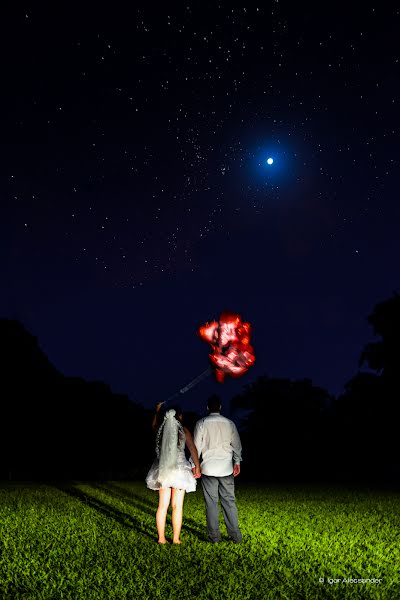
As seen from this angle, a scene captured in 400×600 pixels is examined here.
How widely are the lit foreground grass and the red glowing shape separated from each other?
3.03m

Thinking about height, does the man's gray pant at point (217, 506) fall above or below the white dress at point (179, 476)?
below

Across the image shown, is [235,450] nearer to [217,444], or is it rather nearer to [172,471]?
[217,444]

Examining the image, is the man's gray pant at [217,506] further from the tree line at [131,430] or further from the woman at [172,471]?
the tree line at [131,430]

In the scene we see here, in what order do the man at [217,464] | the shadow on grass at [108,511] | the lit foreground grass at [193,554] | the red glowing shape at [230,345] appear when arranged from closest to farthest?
the lit foreground grass at [193,554] < the man at [217,464] < the shadow on grass at [108,511] < the red glowing shape at [230,345]

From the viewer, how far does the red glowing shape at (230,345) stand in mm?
13523

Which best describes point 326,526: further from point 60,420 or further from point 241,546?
point 60,420

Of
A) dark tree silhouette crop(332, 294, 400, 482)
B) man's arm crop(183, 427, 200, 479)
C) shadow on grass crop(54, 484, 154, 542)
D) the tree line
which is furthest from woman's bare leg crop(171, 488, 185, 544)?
dark tree silhouette crop(332, 294, 400, 482)

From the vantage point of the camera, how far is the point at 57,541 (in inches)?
356

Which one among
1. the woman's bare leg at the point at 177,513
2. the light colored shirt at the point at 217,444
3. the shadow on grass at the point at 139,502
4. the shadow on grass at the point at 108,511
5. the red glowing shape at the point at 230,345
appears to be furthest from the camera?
the red glowing shape at the point at 230,345

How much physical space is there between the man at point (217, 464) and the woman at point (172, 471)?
22cm

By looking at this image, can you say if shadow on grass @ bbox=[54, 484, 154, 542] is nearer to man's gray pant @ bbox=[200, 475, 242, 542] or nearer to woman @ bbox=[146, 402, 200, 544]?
woman @ bbox=[146, 402, 200, 544]

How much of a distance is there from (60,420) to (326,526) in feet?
82.1

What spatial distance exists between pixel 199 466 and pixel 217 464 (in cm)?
27

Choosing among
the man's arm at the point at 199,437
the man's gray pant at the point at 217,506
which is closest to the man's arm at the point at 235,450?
the man's gray pant at the point at 217,506
